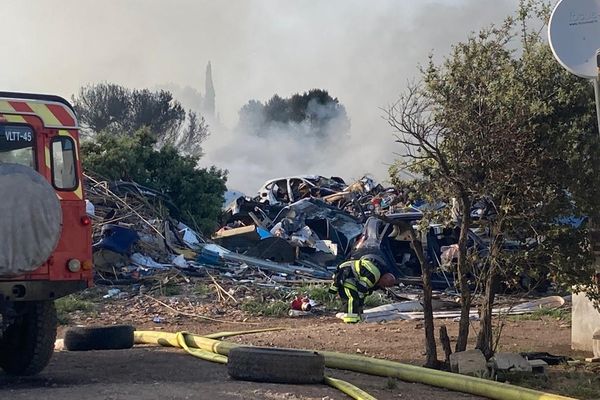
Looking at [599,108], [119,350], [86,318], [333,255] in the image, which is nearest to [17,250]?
[119,350]

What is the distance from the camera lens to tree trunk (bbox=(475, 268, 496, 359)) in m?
8.05

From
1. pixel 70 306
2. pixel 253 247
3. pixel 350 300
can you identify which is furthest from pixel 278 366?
pixel 253 247

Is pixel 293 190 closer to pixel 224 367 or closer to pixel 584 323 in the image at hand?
pixel 584 323

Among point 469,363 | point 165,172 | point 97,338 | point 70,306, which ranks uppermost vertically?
point 165,172

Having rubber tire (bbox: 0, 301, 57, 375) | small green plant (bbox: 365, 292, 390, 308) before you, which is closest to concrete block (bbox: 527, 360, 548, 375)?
rubber tire (bbox: 0, 301, 57, 375)

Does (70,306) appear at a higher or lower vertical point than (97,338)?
higher

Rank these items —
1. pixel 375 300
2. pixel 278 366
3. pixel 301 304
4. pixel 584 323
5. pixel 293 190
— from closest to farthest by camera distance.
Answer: pixel 278 366
pixel 584 323
pixel 301 304
pixel 375 300
pixel 293 190

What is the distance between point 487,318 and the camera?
8.23 meters

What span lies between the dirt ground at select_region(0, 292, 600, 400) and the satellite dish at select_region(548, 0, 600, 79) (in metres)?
2.89

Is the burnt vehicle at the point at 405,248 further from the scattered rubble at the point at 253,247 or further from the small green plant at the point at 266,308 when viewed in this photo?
the small green plant at the point at 266,308

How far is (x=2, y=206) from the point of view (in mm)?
6324

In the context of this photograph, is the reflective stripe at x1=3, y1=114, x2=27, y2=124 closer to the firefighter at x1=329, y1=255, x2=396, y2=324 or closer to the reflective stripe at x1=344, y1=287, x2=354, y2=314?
the firefighter at x1=329, y1=255, x2=396, y2=324

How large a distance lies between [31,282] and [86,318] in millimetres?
6744

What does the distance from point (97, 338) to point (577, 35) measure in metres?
6.30
